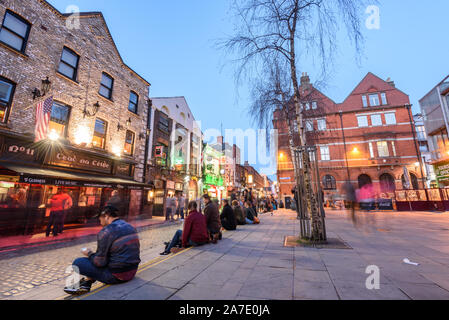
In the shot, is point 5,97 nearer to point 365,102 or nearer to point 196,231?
point 196,231

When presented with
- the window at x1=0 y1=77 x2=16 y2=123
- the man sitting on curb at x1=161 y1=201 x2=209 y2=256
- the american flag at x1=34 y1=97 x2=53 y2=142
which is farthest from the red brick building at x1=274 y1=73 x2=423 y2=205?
the window at x1=0 y1=77 x2=16 y2=123

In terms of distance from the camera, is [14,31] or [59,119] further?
[59,119]

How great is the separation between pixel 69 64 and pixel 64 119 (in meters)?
3.10

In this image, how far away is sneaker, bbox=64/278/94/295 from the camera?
2585mm

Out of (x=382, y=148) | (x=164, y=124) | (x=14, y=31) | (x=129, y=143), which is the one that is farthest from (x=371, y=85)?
(x=14, y=31)

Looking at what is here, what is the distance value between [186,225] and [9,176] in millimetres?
7663

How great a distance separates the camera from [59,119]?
999 cm

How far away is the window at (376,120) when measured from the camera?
2833 centimetres

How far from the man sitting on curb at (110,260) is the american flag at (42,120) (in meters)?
8.15

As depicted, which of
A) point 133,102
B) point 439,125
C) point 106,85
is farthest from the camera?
point 439,125

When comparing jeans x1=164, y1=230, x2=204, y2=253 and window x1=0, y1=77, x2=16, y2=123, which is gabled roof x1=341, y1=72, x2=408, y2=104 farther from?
window x1=0, y1=77, x2=16, y2=123

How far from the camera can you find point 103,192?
12.2 meters

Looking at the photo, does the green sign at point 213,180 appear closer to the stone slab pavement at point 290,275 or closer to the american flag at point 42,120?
the american flag at point 42,120

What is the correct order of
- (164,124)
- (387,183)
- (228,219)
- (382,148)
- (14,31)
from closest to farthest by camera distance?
(14,31), (228,219), (164,124), (387,183), (382,148)
